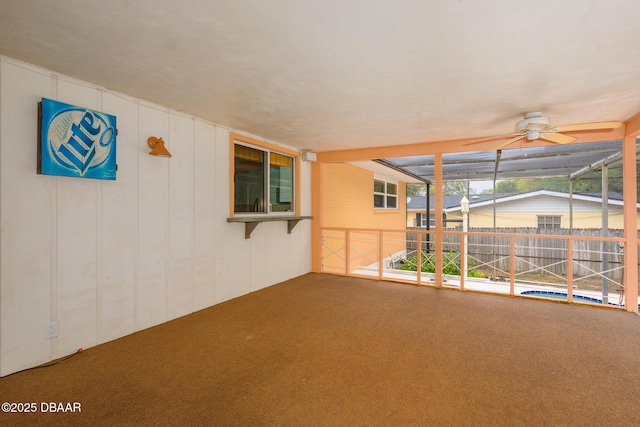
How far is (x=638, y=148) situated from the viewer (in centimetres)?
436

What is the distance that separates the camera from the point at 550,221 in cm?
1142

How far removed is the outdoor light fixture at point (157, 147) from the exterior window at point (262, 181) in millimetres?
1301

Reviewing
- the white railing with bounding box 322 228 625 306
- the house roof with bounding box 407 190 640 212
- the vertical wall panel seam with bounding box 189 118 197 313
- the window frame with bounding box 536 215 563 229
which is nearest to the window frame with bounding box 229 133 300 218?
the vertical wall panel seam with bounding box 189 118 197 313

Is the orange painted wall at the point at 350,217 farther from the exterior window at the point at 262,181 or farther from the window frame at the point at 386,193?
the exterior window at the point at 262,181

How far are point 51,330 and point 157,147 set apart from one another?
74.2 inches

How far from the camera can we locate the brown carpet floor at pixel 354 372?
1904 mm

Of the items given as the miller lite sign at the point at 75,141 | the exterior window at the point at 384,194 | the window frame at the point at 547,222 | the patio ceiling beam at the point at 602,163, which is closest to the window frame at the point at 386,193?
the exterior window at the point at 384,194

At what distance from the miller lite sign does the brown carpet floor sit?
165 centimetres

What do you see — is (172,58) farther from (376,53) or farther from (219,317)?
(219,317)

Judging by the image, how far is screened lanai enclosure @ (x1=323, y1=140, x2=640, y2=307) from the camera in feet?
16.3

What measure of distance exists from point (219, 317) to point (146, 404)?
1622mm

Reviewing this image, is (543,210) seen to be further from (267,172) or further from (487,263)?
(267,172)

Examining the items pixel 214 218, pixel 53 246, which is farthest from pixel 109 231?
pixel 214 218

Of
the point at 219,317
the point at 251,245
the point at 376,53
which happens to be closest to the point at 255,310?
the point at 219,317
